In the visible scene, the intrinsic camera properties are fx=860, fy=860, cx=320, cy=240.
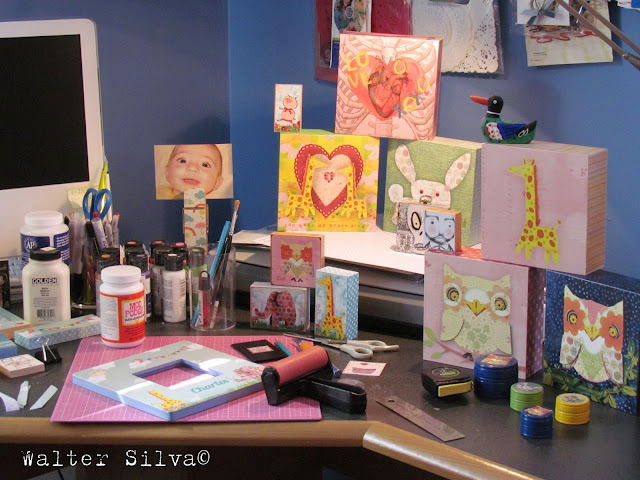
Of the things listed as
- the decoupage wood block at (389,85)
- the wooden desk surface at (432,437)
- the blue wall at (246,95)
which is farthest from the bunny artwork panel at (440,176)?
the wooden desk surface at (432,437)

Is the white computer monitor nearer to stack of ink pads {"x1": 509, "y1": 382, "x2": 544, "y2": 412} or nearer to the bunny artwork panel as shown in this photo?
the bunny artwork panel

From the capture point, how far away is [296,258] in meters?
1.44

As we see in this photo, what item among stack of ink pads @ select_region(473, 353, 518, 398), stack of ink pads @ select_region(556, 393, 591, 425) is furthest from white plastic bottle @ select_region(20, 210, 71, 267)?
stack of ink pads @ select_region(556, 393, 591, 425)

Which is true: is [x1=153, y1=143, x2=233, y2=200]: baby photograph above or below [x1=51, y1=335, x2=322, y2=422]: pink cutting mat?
above

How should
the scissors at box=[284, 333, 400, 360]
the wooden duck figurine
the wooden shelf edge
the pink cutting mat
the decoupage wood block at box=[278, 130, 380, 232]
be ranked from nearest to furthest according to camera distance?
the wooden shelf edge, the pink cutting mat, the wooden duck figurine, the scissors at box=[284, 333, 400, 360], the decoupage wood block at box=[278, 130, 380, 232]

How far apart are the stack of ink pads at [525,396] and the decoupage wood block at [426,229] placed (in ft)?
0.83

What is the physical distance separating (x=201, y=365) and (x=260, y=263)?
338 mm

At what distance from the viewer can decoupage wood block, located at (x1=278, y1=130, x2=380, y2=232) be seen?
1.67m

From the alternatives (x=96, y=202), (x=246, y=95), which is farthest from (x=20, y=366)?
(x=246, y=95)

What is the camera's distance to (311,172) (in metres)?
1.68

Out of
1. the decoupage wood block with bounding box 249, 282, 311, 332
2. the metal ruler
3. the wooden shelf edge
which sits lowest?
the wooden shelf edge

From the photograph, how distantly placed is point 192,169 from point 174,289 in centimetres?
35

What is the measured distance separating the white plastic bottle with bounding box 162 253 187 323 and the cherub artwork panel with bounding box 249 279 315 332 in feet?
0.40

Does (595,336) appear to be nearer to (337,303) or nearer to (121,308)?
(337,303)
